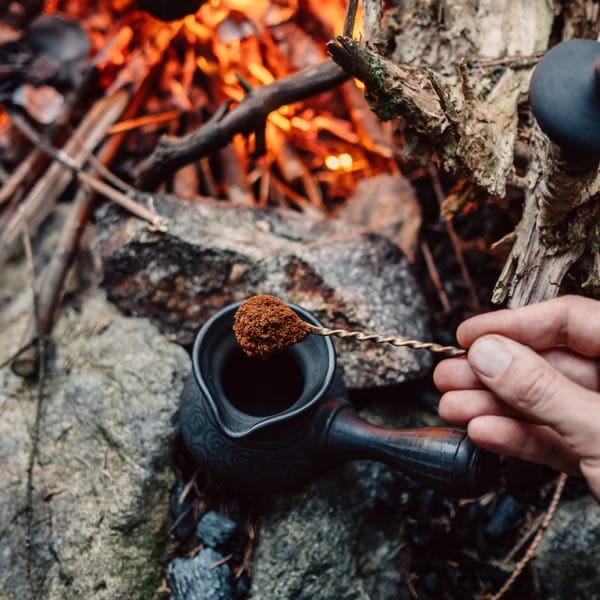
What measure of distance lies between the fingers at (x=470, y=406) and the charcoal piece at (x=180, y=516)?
97 cm

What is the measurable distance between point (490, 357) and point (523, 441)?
29cm

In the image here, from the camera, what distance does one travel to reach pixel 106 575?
1.80 m

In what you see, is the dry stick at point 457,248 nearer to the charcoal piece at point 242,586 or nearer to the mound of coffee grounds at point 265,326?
the mound of coffee grounds at point 265,326

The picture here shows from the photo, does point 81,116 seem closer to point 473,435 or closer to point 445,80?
point 445,80

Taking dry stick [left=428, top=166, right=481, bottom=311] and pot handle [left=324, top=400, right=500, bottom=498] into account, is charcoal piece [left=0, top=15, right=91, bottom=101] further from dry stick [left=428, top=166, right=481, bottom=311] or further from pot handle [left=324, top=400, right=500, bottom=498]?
pot handle [left=324, top=400, right=500, bottom=498]

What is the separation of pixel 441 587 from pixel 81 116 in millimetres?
2565

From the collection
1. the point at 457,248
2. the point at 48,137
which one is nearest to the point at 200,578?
the point at 457,248

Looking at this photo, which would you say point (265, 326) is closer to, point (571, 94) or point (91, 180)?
point (571, 94)

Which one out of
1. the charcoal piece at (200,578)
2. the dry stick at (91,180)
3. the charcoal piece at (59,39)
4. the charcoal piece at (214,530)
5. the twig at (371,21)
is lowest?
the charcoal piece at (200,578)

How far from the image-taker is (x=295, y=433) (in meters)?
1.68

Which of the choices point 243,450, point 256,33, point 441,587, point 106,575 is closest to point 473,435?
point 243,450

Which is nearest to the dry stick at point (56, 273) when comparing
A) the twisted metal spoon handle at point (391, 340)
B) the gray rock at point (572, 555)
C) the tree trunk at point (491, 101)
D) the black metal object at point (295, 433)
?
the black metal object at point (295, 433)

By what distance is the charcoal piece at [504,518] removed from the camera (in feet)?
7.02

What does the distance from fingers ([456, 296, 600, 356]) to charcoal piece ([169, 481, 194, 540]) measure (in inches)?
44.2
